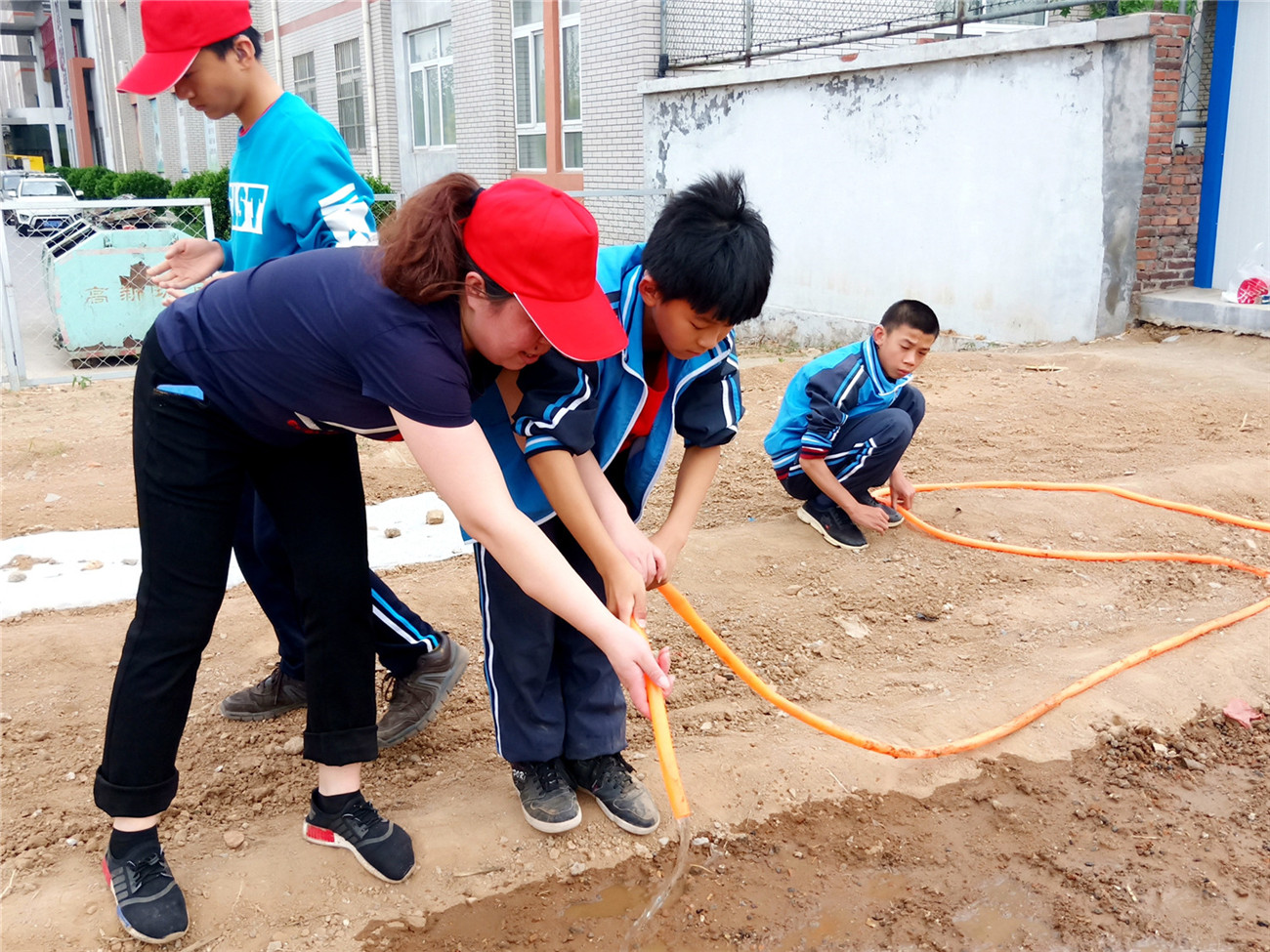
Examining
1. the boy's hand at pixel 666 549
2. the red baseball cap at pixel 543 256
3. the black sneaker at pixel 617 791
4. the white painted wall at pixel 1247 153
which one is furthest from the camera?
the white painted wall at pixel 1247 153

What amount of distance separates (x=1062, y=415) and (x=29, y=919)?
5.10 meters

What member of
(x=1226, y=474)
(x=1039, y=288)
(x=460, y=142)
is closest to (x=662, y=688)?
(x=1226, y=474)

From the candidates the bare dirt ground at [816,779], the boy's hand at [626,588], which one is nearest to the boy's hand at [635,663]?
the boy's hand at [626,588]

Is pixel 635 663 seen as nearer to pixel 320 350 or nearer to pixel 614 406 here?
pixel 614 406

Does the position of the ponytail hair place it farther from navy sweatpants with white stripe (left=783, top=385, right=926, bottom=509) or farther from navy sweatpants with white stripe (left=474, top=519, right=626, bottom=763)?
navy sweatpants with white stripe (left=783, top=385, right=926, bottom=509)

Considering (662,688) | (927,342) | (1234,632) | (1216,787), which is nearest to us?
(662,688)

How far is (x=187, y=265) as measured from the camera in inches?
94.0

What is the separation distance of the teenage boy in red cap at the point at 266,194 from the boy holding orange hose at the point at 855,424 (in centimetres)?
173

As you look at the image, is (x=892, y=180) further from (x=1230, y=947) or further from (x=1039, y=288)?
(x=1230, y=947)

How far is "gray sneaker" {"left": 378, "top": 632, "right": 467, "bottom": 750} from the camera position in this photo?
2.62 meters

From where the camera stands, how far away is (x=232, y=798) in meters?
2.41

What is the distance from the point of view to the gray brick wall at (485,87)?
1302 centimetres

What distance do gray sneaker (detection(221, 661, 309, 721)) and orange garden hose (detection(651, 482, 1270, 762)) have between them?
3.47 feet

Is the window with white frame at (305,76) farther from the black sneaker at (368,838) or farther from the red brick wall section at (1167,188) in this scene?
the black sneaker at (368,838)
